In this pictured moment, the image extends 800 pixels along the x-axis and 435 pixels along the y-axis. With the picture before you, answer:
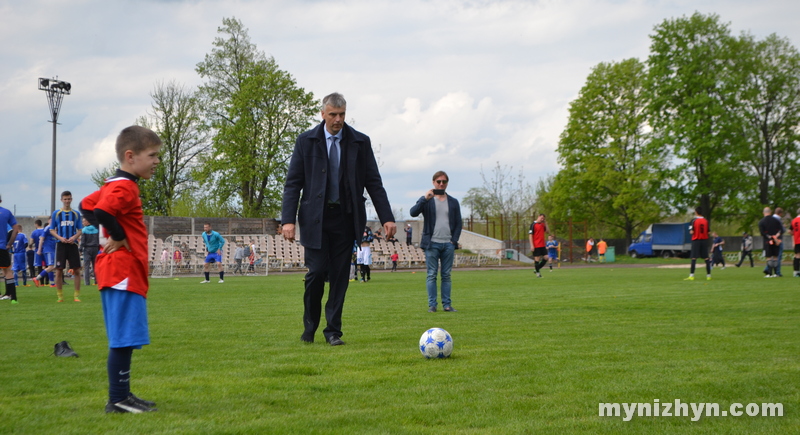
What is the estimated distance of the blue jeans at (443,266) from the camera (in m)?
10.7

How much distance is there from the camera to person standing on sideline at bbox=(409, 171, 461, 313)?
1069 centimetres

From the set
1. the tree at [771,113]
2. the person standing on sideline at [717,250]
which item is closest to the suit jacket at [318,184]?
the person standing on sideline at [717,250]

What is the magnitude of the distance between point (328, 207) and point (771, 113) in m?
49.6

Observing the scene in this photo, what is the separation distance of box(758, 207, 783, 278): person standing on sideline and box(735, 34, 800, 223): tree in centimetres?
2755

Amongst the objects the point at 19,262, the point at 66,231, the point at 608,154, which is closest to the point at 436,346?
A: the point at 66,231

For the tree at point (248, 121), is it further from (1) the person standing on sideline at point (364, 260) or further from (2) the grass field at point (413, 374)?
(2) the grass field at point (413, 374)

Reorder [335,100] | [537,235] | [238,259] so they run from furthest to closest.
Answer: [238,259] < [537,235] < [335,100]

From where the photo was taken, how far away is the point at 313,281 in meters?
6.82

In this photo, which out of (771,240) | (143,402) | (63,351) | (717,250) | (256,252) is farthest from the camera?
(717,250)

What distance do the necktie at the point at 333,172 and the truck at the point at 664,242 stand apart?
49130 mm

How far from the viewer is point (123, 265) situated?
4.02 metres

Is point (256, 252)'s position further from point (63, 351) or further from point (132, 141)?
point (132, 141)

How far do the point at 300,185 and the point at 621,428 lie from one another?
4150mm

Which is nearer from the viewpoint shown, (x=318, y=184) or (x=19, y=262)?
(x=318, y=184)
